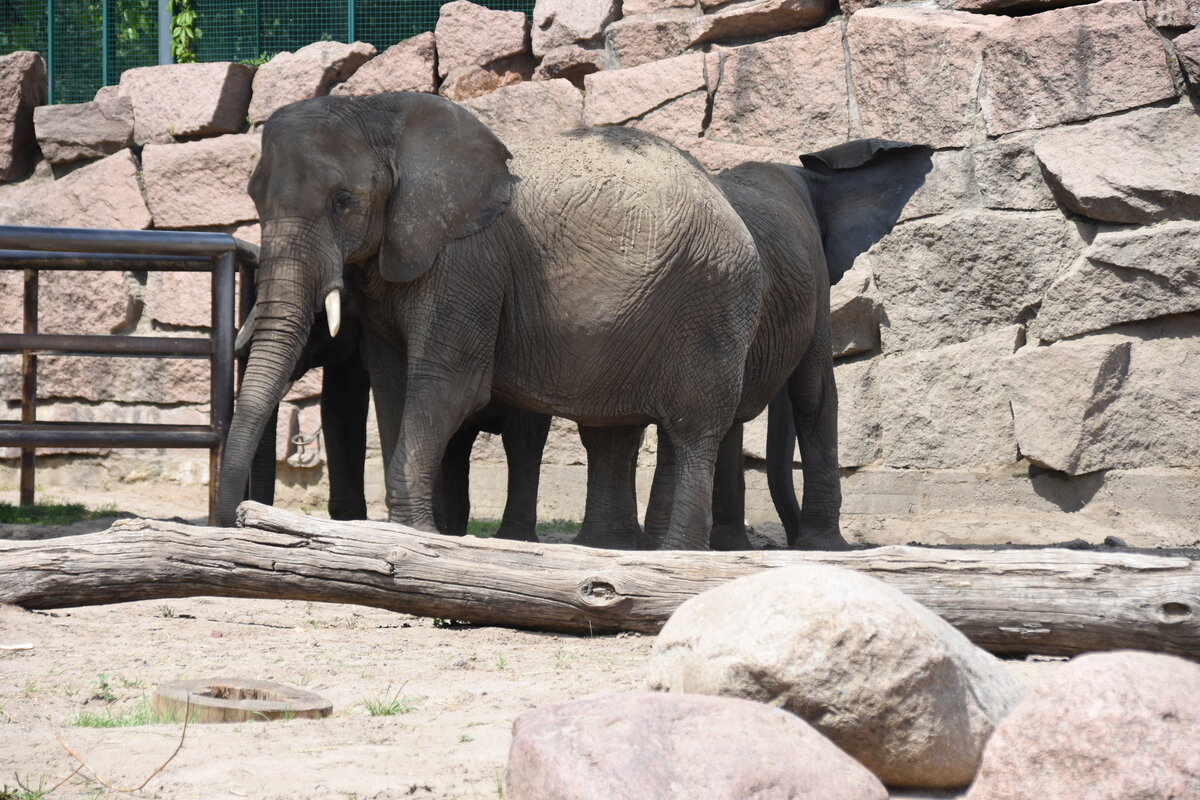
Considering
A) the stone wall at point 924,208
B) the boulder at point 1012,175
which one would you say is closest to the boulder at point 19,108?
the stone wall at point 924,208

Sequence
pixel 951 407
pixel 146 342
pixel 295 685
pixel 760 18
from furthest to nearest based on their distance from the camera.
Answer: pixel 760 18 → pixel 951 407 → pixel 146 342 → pixel 295 685

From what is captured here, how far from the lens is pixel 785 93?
8.97 metres

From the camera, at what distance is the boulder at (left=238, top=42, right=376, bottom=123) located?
989cm

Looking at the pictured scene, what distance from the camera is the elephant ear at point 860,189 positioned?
784cm

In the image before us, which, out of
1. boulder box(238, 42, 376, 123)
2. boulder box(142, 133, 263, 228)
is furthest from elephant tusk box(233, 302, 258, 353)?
boulder box(238, 42, 376, 123)

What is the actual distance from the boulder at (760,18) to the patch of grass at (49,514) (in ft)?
15.2

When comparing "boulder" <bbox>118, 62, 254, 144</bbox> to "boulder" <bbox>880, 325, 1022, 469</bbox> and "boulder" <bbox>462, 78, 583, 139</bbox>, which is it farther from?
"boulder" <bbox>880, 325, 1022, 469</bbox>

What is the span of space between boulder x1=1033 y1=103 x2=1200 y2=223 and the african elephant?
273 cm

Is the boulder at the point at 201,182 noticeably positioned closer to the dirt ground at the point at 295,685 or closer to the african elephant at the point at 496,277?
the african elephant at the point at 496,277

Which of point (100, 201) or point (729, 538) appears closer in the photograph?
point (729, 538)

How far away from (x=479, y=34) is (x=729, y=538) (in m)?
4.01

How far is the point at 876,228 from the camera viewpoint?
7.84m

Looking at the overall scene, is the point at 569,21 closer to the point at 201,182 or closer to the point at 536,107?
the point at 536,107

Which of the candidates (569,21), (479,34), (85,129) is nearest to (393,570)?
(569,21)
